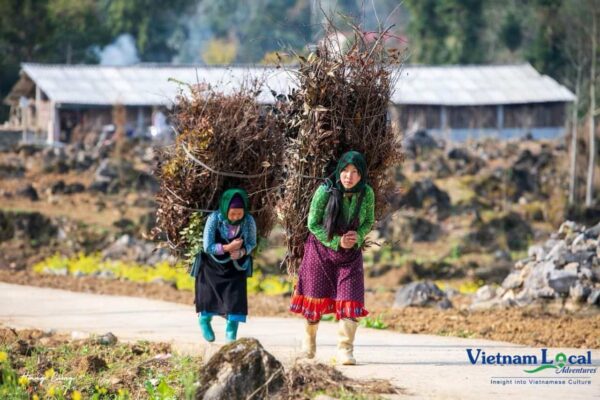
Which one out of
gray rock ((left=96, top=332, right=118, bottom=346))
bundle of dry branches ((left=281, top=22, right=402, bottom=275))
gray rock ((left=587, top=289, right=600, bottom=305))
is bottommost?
gray rock ((left=96, top=332, right=118, bottom=346))

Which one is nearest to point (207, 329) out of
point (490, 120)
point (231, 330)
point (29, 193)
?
point (231, 330)

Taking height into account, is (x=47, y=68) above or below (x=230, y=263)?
above

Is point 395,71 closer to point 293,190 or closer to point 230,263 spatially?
point 293,190

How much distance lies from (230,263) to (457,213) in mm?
20491

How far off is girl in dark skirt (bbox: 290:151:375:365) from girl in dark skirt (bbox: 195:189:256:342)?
0.68 m

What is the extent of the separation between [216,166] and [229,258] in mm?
871

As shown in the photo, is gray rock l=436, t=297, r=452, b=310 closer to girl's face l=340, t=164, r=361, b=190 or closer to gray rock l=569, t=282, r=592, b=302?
gray rock l=569, t=282, r=592, b=302

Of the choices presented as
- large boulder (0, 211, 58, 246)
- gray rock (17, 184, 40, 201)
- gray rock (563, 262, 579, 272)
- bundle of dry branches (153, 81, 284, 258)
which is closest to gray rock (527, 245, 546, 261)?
gray rock (563, 262, 579, 272)

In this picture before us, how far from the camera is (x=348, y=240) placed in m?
9.16

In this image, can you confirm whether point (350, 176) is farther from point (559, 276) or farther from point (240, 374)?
point (559, 276)

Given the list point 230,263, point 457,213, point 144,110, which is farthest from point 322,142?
point 144,110

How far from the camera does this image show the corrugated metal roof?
4720cm

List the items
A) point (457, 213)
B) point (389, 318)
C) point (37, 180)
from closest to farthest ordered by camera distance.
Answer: point (389, 318), point (457, 213), point (37, 180)

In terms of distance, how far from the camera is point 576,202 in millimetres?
31281
